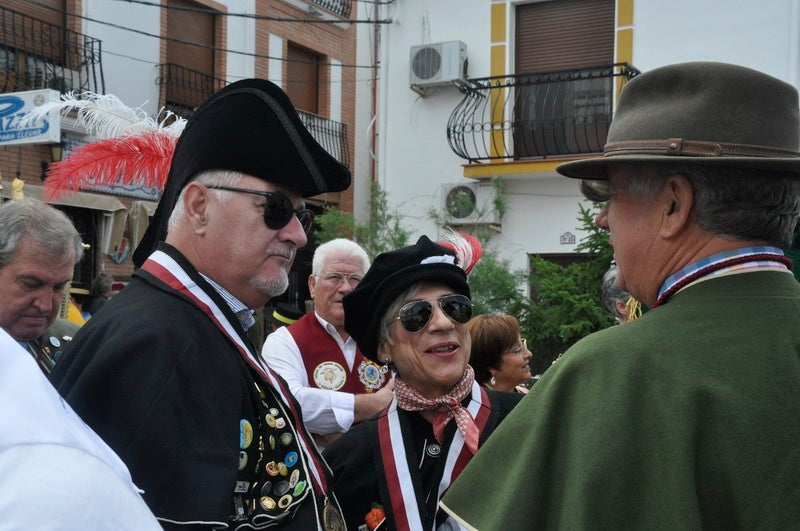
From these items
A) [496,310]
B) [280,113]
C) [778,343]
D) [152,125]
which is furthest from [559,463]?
[496,310]

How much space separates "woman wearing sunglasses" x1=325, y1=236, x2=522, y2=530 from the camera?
105 inches

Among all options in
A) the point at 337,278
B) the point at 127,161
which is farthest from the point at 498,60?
the point at 127,161

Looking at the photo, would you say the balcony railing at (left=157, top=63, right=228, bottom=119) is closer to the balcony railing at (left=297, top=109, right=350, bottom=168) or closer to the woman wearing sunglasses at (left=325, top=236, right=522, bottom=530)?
the balcony railing at (left=297, top=109, right=350, bottom=168)

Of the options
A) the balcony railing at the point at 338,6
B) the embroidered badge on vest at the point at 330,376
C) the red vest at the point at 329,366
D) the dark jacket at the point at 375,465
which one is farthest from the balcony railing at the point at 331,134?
the dark jacket at the point at 375,465

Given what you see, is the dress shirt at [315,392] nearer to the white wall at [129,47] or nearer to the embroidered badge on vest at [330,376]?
the embroidered badge on vest at [330,376]

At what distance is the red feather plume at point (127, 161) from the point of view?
2.99m

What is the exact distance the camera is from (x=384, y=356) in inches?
119

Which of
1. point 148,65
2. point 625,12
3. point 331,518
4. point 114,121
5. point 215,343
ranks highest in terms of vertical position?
point 625,12

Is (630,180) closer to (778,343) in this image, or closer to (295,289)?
(778,343)

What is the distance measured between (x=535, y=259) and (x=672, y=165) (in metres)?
7.00

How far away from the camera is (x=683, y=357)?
1443 mm

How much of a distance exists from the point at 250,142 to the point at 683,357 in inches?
54.4

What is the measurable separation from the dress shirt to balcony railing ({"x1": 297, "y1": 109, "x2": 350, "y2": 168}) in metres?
13.7

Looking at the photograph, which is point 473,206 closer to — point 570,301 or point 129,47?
point 570,301
